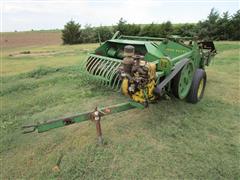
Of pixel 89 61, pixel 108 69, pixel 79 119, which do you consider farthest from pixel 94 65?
pixel 79 119

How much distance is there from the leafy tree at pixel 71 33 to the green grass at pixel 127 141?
1795 cm

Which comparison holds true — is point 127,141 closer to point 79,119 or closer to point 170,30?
point 79,119

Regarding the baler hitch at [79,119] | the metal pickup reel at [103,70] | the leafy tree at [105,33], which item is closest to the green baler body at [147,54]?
the metal pickup reel at [103,70]

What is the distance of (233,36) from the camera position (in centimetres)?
1775

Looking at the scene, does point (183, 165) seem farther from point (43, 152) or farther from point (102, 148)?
point (43, 152)

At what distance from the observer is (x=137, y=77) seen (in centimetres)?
295

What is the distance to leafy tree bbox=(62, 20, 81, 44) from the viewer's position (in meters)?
22.0

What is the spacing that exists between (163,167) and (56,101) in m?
2.87

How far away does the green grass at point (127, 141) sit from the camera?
2.54 m

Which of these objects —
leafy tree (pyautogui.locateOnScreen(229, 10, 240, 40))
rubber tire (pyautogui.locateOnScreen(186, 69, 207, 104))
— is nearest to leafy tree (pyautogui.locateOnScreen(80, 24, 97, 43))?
leafy tree (pyautogui.locateOnScreen(229, 10, 240, 40))

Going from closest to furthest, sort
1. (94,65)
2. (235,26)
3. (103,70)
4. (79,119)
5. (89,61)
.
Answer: (79,119), (103,70), (94,65), (89,61), (235,26)

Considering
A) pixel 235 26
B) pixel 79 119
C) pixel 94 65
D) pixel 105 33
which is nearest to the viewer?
pixel 79 119

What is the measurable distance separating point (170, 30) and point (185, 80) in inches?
673

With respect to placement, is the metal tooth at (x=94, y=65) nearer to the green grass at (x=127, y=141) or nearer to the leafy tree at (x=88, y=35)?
the green grass at (x=127, y=141)
